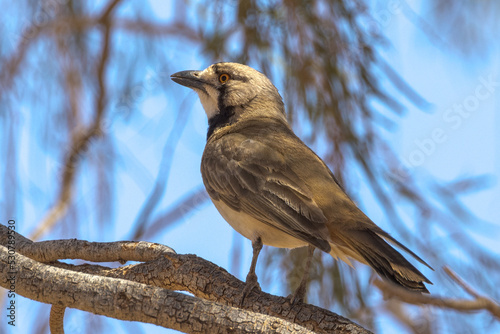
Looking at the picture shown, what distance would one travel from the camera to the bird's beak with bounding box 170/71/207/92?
5.88 metres

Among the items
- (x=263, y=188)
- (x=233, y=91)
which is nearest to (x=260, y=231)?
(x=263, y=188)

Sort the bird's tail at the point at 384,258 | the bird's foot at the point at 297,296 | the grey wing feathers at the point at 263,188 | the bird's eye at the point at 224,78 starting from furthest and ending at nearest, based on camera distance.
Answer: the bird's eye at the point at 224,78 → the grey wing feathers at the point at 263,188 → the bird's foot at the point at 297,296 → the bird's tail at the point at 384,258

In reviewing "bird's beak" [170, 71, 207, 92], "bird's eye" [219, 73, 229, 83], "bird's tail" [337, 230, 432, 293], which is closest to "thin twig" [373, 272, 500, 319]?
"bird's tail" [337, 230, 432, 293]

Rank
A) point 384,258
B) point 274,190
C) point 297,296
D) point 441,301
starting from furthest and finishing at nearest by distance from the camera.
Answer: point 274,190
point 297,296
point 384,258
point 441,301

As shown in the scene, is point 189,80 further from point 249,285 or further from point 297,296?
point 297,296

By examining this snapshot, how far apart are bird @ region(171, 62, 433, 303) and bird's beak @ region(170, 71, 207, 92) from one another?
18 centimetres

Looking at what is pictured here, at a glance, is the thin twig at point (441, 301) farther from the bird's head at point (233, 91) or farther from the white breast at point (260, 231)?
the bird's head at point (233, 91)

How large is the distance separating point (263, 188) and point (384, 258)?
1.04m

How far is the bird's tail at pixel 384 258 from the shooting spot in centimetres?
361

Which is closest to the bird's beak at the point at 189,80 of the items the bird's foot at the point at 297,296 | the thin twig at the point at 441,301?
the bird's foot at the point at 297,296

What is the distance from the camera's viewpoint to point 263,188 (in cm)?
444

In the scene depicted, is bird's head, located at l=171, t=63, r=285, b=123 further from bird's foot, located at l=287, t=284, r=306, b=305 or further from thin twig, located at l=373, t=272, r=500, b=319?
thin twig, located at l=373, t=272, r=500, b=319

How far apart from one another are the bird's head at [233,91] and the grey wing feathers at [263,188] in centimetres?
72

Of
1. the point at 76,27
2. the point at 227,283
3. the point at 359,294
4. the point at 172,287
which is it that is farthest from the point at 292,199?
the point at 76,27
